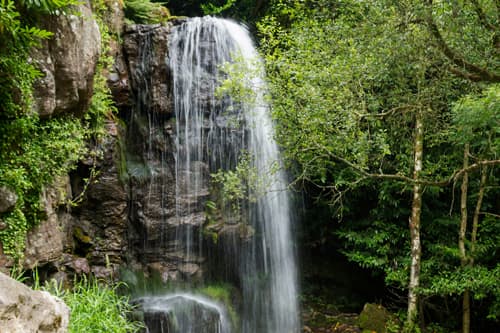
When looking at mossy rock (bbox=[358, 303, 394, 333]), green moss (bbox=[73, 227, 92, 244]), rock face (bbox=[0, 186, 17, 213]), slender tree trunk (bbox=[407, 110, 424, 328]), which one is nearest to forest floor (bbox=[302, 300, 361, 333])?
mossy rock (bbox=[358, 303, 394, 333])

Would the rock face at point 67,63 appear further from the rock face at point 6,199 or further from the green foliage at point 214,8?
the green foliage at point 214,8

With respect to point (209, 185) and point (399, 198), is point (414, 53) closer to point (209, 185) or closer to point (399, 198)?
point (399, 198)

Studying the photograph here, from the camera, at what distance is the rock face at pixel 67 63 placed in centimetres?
533

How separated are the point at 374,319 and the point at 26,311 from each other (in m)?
7.18

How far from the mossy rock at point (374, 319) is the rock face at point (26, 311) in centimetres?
667

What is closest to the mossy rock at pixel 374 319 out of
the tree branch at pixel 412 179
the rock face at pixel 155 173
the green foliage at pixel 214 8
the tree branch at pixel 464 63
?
the tree branch at pixel 412 179

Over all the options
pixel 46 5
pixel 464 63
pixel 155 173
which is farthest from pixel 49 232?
pixel 464 63

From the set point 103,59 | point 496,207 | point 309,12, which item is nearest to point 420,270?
point 496,207

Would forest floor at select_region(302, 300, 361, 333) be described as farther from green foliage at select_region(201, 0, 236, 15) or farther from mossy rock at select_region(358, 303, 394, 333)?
green foliage at select_region(201, 0, 236, 15)

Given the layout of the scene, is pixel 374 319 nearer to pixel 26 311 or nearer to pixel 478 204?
pixel 478 204

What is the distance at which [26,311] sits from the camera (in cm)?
254

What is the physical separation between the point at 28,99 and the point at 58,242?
213 cm

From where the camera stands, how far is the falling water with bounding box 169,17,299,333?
30.5 feet

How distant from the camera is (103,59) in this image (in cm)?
758
